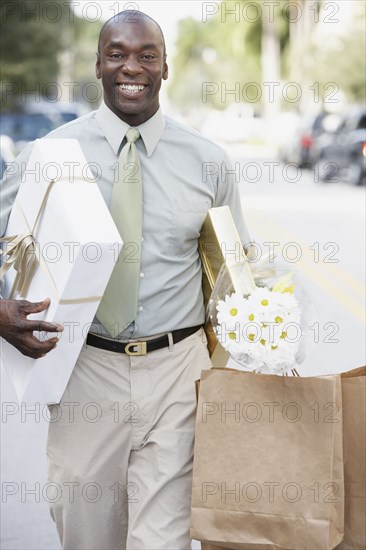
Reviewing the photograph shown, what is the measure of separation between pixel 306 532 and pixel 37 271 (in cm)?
113

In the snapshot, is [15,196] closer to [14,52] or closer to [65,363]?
[65,363]

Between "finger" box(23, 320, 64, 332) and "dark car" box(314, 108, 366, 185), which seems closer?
"finger" box(23, 320, 64, 332)

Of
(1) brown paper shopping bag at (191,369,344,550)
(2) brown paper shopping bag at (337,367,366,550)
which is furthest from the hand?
(2) brown paper shopping bag at (337,367,366,550)

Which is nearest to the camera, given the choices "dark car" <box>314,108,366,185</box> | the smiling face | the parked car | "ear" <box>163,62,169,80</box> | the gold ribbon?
the gold ribbon

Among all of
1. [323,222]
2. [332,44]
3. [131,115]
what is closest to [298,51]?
[332,44]

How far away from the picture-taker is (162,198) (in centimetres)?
352

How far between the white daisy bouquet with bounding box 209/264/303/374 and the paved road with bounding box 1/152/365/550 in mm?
140

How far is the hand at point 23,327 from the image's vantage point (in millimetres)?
3189

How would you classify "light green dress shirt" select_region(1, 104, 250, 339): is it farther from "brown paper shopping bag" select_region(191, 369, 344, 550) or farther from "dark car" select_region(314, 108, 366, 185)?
"dark car" select_region(314, 108, 366, 185)

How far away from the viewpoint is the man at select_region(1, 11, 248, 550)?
3.44 m

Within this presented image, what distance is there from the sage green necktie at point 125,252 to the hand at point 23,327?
31cm

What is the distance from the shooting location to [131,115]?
351 cm

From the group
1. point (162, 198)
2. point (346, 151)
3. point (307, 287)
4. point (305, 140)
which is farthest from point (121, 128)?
point (305, 140)

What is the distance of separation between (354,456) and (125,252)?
0.96 metres
